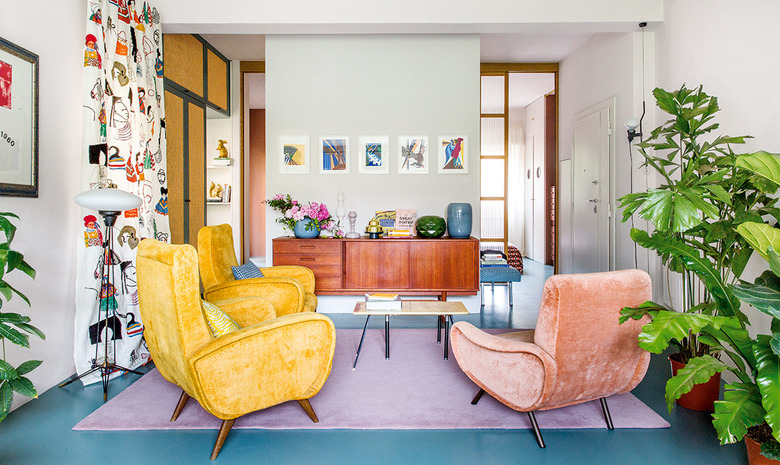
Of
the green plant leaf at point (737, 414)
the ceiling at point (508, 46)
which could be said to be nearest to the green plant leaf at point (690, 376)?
the green plant leaf at point (737, 414)

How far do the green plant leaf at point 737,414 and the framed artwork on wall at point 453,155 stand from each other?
3.42 metres

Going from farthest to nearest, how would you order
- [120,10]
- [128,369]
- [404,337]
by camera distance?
[404,337], [120,10], [128,369]

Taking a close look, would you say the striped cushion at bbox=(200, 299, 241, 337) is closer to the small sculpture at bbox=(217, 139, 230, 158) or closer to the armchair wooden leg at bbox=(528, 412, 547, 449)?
the armchair wooden leg at bbox=(528, 412, 547, 449)

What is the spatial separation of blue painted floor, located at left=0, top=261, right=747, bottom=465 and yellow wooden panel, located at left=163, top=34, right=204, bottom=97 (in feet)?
10.8

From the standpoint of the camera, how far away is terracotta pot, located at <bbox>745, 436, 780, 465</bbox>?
167cm

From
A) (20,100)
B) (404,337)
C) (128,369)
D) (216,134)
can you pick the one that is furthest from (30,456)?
(216,134)

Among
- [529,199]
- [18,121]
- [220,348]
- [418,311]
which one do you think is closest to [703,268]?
[418,311]

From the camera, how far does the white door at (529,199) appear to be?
347 inches

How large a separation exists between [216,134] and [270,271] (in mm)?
3321

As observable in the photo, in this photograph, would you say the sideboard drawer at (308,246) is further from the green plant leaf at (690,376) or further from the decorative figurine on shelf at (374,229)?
the green plant leaf at (690,376)

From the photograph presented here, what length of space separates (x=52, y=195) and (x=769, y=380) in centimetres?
379

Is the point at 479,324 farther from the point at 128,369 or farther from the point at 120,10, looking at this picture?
the point at 120,10

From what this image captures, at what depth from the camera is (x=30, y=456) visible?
1870 millimetres

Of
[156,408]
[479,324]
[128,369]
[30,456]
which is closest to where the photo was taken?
[30,456]
